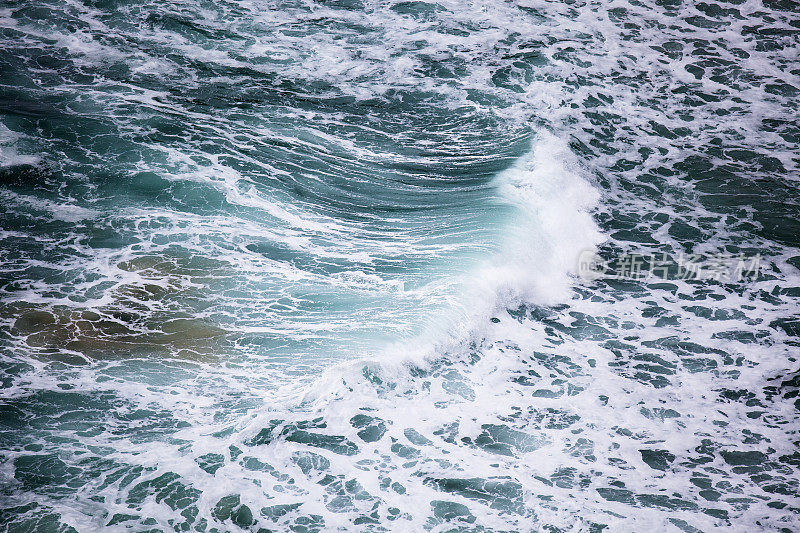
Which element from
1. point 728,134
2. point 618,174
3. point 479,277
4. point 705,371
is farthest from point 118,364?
point 728,134

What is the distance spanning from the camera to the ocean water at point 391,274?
18.0 ft

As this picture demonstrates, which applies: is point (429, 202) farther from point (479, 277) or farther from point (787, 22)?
point (787, 22)

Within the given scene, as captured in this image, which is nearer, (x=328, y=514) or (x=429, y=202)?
(x=328, y=514)

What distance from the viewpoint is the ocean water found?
18.0 feet

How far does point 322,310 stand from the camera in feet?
23.2

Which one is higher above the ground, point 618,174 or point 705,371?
point 618,174

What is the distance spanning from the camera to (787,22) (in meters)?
12.4

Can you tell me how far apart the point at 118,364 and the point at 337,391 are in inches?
75.9

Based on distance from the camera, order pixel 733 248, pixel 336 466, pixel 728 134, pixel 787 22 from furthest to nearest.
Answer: pixel 787 22 → pixel 728 134 → pixel 733 248 → pixel 336 466

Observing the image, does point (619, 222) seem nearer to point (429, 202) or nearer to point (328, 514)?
point (429, 202)

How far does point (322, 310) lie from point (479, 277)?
161 cm

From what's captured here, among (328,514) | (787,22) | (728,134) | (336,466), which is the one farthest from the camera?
(787,22)

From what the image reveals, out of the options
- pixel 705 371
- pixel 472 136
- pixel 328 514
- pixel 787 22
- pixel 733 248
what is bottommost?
pixel 328 514

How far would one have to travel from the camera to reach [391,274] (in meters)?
7.53
